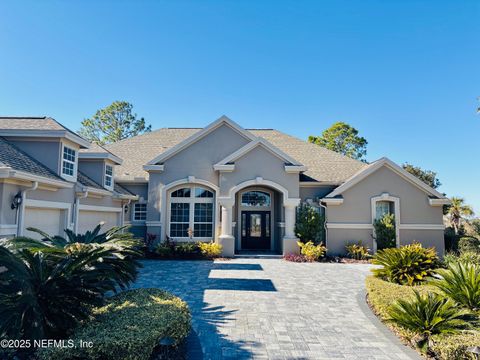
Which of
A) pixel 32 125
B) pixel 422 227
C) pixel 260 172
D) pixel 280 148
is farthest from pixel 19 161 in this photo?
pixel 422 227

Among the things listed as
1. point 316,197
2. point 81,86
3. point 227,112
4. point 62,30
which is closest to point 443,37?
point 316,197

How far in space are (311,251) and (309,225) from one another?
1488mm

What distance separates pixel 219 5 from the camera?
11164 mm

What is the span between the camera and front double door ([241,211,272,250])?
59.3 feet

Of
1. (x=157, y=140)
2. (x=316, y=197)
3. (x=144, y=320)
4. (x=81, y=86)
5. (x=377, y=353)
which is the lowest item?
(x=377, y=353)

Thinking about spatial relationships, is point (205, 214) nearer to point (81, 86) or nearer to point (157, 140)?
point (157, 140)

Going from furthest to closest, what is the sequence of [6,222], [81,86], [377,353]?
[81,86] → [6,222] → [377,353]

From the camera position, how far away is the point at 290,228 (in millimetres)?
A: 16000

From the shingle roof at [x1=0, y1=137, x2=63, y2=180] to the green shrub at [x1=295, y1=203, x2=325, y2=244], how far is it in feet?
39.3

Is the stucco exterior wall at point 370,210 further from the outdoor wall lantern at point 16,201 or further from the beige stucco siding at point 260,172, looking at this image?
the outdoor wall lantern at point 16,201

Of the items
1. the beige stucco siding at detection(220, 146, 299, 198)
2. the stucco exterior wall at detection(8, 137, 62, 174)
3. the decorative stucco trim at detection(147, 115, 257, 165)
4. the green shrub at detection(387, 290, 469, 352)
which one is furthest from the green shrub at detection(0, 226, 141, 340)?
the decorative stucco trim at detection(147, 115, 257, 165)

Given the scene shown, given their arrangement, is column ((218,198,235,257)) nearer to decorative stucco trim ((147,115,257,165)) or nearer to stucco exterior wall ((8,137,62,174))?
decorative stucco trim ((147,115,257,165))

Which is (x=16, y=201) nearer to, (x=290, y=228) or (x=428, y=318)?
(x=428, y=318)

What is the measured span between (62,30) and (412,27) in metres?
14.6
